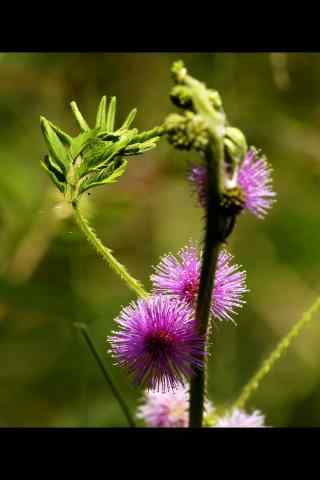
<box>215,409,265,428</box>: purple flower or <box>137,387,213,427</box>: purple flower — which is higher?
<box>137,387,213,427</box>: purple flower

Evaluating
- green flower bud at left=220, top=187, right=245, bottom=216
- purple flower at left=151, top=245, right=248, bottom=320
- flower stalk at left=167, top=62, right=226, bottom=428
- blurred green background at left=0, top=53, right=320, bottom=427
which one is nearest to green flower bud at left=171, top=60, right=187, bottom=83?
flower stalk at left=167, top=62, right=226, bottom=428

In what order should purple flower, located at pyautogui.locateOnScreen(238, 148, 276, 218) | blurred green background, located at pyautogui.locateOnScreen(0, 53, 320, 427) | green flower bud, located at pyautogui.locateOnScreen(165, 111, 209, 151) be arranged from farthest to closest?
blurred green background, located at pyautogui.locateOnScreen(0, 53, 320, 427) < purple flower, located at pyautogui.locateOnScreen(238, 148, 276, 218) < green flower bud, located at pyautogui.locateOnScreen(165, 111, 209, 151)

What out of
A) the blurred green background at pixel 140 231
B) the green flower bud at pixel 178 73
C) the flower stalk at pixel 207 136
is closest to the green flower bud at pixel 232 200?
→ the flower stalk at pixel 207 136

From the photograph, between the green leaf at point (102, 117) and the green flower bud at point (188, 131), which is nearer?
the green flower bud at point (188, 131)

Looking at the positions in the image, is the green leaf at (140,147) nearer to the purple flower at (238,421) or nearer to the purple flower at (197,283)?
the purple flower at (197,283)

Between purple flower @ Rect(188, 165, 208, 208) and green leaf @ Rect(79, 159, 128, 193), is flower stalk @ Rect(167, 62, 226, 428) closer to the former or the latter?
purple flower @ Rect(188, 165, 208, 208)
